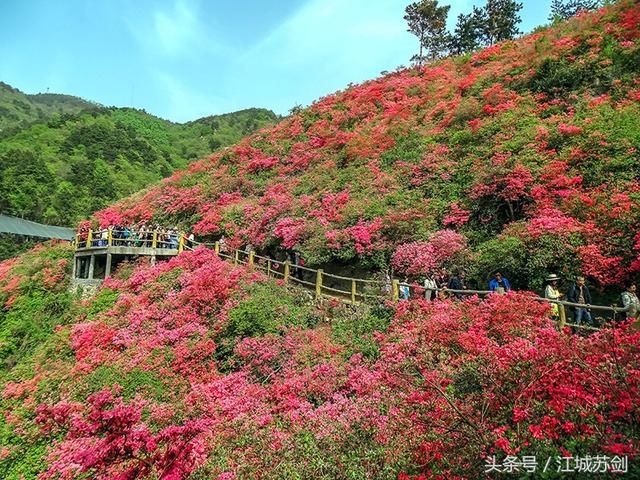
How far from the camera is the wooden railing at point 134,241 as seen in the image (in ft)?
68.3

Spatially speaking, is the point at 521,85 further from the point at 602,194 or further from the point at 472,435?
the point at 472,435

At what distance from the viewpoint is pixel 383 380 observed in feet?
A: 28.9

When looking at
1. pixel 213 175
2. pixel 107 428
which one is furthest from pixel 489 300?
pixel 213 175

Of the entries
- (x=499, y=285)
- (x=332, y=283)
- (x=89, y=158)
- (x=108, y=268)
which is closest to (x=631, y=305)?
(x=499, y=285)

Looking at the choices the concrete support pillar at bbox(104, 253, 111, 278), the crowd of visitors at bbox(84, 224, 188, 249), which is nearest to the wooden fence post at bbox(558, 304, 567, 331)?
the crowd of visitors at bbox(84, 224, 188, 249)

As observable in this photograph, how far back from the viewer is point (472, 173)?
17.5m

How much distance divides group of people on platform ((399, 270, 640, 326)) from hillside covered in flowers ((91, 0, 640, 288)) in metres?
0.56

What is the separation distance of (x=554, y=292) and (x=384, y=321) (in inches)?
170

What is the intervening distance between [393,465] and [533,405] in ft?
6.77

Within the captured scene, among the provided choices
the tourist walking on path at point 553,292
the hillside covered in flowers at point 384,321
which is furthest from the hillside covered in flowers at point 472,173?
the tourist walking on path at point 553,292

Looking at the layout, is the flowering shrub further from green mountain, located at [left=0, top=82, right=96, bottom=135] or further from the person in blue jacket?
green mountain, located at [left=0, top=82, right=96, bottom=135]

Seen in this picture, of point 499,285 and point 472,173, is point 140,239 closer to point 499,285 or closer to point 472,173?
point 472,173

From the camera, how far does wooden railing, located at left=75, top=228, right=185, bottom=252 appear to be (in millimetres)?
20828

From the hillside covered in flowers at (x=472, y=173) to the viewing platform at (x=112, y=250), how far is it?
2.79m
